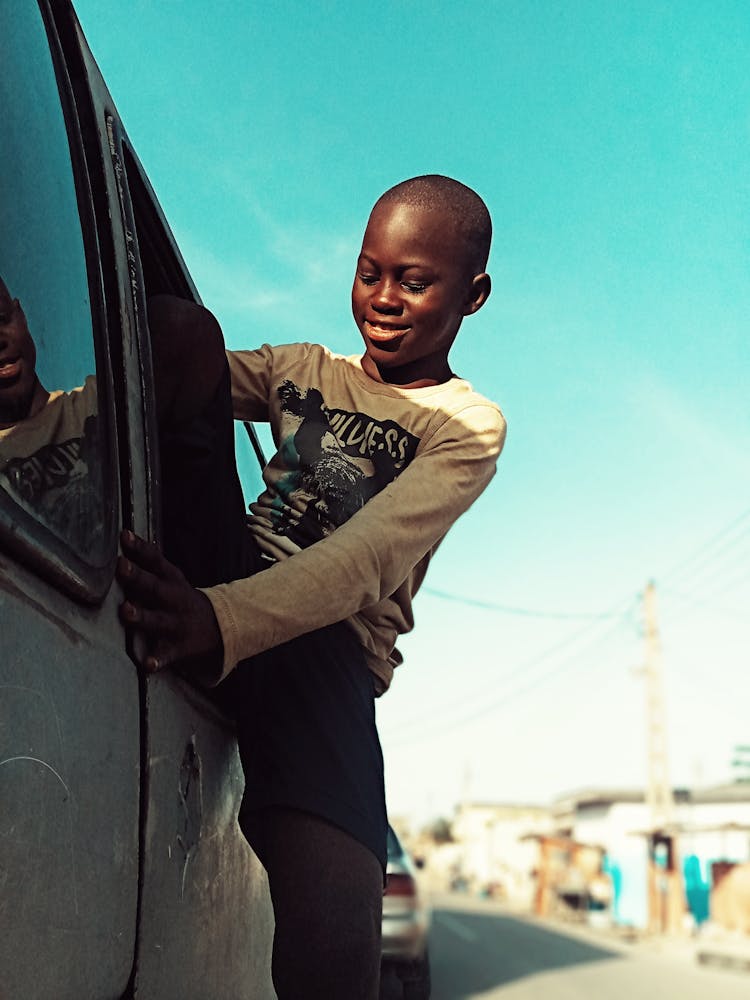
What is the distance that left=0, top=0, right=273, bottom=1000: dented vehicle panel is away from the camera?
0.91 metres

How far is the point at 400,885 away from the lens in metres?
8.61

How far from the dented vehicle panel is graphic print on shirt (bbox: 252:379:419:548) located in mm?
369

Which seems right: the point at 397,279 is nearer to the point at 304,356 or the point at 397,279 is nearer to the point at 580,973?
the point at 304,356

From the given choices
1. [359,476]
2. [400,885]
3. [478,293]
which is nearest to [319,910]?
[359,476]

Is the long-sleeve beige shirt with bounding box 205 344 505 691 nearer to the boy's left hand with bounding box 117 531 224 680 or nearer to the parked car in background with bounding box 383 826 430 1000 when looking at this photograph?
the boy's left hand with bounding box 117 531 224 680

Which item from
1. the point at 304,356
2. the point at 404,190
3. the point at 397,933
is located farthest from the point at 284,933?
the point at 397,933

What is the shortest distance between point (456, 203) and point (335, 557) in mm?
716

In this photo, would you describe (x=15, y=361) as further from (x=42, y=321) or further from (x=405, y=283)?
(x=405, y=283)

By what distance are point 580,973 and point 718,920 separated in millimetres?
19173

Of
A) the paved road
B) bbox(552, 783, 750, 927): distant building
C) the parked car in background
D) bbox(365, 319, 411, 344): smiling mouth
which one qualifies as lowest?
the paved road

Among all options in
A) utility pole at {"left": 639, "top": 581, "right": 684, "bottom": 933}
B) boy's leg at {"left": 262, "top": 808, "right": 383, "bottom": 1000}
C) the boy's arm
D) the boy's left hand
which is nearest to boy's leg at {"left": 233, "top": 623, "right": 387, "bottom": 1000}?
boy's leg at {"left": 262, "top": 808, "right": 383, "bottom": 1000}

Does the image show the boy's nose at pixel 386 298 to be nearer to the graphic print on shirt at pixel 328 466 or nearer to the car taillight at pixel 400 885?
the graphic print on shirt at pixel 328 466

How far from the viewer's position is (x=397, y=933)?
5410 millimetres

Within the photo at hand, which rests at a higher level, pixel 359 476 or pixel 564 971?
pixel 359 476
